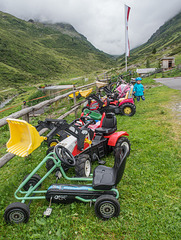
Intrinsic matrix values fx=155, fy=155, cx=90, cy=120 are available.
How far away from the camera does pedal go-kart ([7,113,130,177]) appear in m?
2.51

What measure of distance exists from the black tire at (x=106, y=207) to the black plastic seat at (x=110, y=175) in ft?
0.53

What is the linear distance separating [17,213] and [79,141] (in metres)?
1.59

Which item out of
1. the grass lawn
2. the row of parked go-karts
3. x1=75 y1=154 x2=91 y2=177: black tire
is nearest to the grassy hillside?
the grass lawn

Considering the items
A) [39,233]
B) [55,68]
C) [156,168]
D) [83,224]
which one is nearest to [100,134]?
[156,168]

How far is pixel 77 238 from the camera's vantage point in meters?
2.09

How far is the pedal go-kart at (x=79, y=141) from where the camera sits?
251 cm

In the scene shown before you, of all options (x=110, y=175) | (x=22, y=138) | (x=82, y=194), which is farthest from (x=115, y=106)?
(x=82, y=194)

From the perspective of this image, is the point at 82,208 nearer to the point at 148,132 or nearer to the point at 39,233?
the point at 39,233

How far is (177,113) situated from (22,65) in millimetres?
79161

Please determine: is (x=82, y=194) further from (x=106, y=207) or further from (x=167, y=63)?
(x=167, y=63)

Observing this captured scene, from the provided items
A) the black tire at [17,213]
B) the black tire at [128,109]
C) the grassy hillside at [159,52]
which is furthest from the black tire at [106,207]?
the grassy hillside at [159,52]

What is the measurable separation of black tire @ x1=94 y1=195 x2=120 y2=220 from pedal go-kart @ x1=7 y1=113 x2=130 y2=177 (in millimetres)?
788

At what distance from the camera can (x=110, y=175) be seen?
2623 millimetres

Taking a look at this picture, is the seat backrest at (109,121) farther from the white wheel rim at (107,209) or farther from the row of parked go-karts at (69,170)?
the white wheel rim at (107,209)
